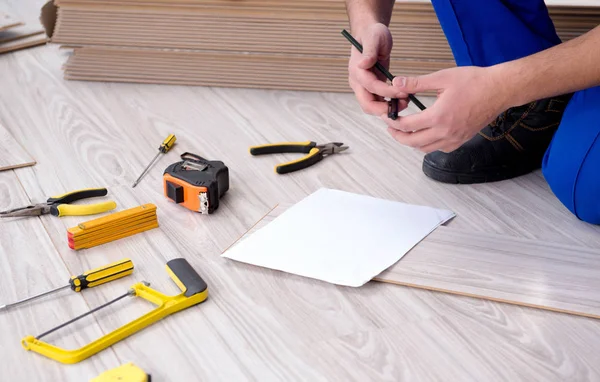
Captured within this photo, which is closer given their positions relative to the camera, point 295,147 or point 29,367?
point 29,367

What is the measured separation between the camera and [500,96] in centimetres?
156

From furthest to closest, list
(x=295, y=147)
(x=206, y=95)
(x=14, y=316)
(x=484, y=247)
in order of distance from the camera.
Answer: (x=206, y=95) → (x=295, y=147) → (x=484, y=247) → (x=14, y=316)

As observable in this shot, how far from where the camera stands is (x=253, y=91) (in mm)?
2707

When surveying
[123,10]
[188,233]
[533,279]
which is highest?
[123,10]

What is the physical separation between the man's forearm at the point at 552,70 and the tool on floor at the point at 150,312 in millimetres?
777

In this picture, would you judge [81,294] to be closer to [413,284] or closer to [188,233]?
[188,233]

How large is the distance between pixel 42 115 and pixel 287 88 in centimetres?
87

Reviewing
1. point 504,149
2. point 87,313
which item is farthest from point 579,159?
point 87,313

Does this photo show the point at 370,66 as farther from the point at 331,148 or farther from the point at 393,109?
the point at 331,148

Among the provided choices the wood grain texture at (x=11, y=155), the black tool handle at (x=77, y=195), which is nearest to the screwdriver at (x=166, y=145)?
the black tool handle at (x=77, y=195)

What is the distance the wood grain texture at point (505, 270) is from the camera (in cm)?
155

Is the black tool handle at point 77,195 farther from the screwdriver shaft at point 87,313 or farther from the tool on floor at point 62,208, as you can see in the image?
the screwdriver shaft at point 87,313

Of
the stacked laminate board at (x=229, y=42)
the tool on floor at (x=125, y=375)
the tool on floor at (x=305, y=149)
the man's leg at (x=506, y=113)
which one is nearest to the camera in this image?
the tool on floor at (x=125, y=375)

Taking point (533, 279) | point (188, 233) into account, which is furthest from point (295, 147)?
point (533, 279)
